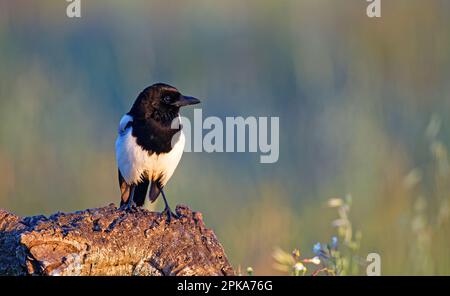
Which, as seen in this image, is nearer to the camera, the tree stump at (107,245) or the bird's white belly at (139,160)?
the tree stump at (107,245)

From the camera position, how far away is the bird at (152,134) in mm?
7180

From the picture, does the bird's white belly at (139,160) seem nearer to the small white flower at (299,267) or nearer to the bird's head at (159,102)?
the bird's head at (159,102)

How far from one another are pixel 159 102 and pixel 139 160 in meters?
0.41

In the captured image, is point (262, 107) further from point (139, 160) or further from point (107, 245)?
point (107, 245)

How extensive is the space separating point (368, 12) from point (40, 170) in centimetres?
370

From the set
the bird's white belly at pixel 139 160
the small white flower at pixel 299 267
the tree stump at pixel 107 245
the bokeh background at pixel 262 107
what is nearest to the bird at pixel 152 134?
the bird's white belly at pixel 139 160

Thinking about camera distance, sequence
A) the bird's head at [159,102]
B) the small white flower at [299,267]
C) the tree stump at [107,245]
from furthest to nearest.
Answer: the bird's head at [159,102] → the small white flower at [299,267] → the tree stump at [107,245]

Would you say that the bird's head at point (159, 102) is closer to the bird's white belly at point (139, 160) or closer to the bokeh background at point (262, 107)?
the bird's white belly at point (139, 160)

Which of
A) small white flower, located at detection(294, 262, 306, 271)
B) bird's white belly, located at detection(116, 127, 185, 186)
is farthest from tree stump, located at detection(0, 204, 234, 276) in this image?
bird's white belly, located at detection(116, 127, 185, 186)

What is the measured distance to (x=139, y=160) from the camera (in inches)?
285

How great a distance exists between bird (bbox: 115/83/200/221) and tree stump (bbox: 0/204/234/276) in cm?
164

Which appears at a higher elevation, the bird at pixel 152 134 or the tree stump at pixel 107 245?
the bird at pixel 152 134

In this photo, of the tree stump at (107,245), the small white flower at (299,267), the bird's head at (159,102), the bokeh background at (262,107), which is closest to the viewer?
the tree stump at (107,245)

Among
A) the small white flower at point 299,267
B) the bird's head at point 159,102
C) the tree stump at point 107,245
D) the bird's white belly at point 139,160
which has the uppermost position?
the bird's head at point 159,102
